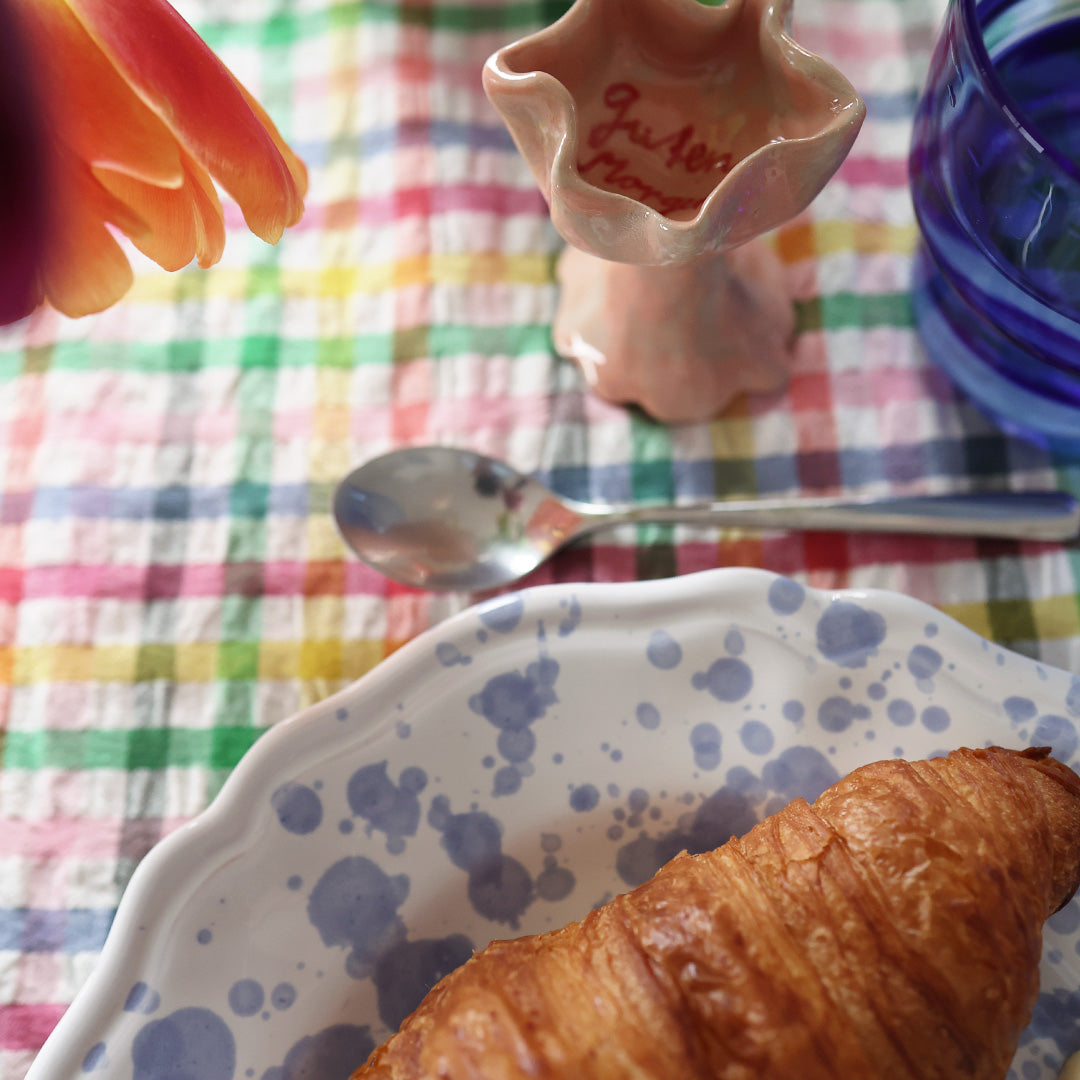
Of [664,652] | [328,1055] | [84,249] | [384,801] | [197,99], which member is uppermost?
[197,99]

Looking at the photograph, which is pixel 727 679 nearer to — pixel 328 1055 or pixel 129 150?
pixel 328 1055

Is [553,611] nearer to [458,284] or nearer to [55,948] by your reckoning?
[458,284]

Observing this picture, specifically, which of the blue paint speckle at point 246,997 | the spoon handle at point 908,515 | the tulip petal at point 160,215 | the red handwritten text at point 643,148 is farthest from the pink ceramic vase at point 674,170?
the blue paint speckle at point 246,997

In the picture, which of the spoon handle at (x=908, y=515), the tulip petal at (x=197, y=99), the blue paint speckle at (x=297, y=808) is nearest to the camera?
the tulip petal at (x=197, y=99)

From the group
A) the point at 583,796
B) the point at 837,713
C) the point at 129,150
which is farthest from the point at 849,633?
the point at 129,150

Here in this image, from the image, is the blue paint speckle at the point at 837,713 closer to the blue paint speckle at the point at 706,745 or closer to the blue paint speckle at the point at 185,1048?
the blue paint speckle at the point at 706,745

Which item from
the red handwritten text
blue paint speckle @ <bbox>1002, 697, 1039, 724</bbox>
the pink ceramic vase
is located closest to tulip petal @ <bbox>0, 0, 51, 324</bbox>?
the pink ceramic vase
